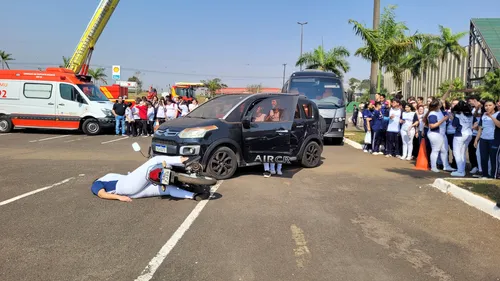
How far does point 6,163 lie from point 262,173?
6049 mm

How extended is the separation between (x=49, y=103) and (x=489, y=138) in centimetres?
1530

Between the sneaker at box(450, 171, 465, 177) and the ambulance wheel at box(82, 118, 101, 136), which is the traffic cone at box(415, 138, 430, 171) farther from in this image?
the ambulance wheel at box(82, 118, 101, 136)

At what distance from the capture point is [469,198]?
20.6 feet

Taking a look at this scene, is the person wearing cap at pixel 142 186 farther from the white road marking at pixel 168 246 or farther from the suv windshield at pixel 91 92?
the suv windshield at pixel 91 92

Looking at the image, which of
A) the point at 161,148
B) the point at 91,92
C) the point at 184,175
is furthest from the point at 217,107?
the point at 91,92

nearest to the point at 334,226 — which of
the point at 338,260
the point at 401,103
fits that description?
the point at 338,260

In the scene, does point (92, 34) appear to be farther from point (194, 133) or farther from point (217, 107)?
point (194, 133)

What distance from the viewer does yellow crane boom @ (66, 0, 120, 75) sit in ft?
66.2

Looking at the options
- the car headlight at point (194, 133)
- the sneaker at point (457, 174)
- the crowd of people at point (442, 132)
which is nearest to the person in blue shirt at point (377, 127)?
the crowd of people at point (442, 132)

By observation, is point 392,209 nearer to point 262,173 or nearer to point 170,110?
point 262,173

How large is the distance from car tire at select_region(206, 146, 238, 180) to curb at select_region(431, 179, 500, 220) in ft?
12.8

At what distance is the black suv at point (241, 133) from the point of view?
7.14 m

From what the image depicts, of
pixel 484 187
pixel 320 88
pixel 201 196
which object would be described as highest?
pixel 320 88

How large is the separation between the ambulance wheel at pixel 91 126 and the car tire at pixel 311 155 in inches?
405
